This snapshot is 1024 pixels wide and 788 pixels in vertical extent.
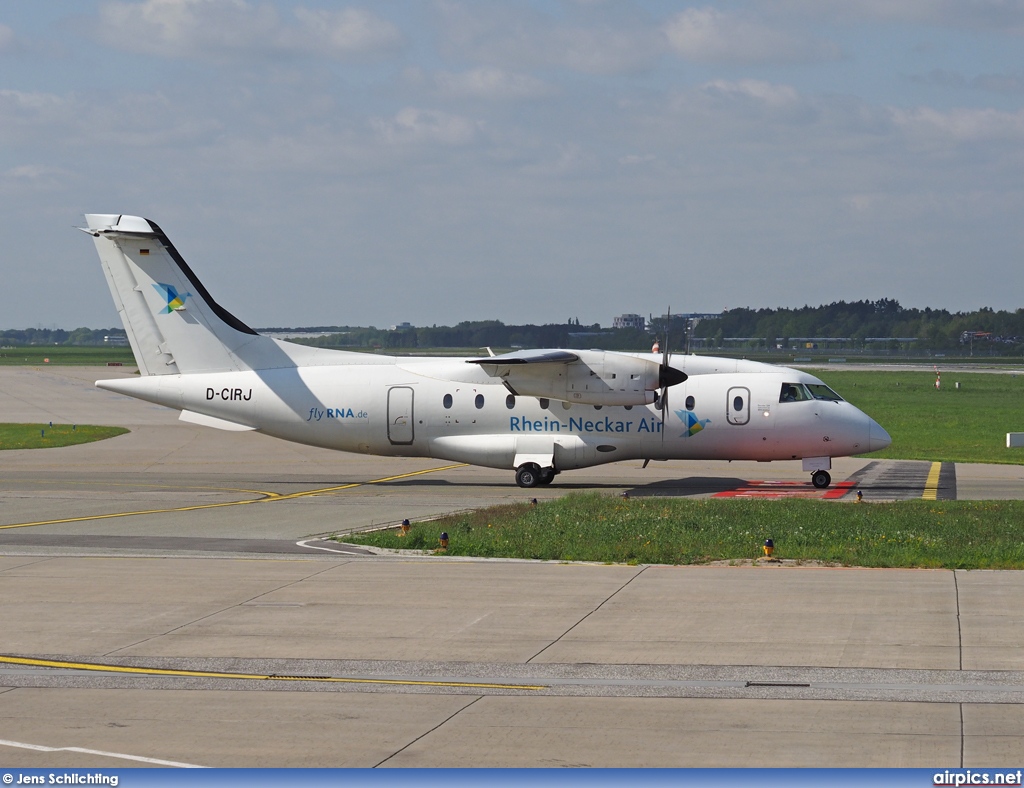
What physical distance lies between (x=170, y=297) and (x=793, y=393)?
19506 mm

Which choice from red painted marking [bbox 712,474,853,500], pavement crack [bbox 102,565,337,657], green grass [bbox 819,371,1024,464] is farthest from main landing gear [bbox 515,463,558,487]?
green grass [bbox 819,371,1024,464]

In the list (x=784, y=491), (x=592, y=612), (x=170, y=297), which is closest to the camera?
(x=592, y=612)

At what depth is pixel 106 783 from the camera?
20.9ft

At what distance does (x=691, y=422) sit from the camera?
3428 centimetres

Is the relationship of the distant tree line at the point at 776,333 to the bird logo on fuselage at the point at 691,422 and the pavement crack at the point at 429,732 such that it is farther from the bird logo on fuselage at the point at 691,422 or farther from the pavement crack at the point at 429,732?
the pavement crack at the point at 429,732

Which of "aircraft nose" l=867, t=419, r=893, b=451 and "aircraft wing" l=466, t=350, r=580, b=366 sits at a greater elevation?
"aircraft wing" l=466, t=350, r=580, b=366

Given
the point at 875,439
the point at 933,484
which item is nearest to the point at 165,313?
Answer: the point at 875,439

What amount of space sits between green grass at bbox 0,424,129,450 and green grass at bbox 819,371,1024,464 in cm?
3395

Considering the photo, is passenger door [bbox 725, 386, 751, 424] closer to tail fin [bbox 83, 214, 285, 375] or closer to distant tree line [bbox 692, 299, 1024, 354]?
tail fin [bbox 83, 214, 285, 375]

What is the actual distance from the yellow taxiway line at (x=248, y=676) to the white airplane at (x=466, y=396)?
20955mm

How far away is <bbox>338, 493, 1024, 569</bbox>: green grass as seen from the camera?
20.3 metres

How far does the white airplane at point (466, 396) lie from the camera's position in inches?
1345

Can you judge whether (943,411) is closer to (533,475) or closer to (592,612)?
(533,475)

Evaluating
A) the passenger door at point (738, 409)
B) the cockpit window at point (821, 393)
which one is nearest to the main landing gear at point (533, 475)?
the passenger door at point (738, 409)
